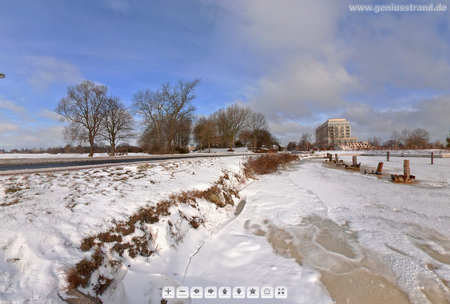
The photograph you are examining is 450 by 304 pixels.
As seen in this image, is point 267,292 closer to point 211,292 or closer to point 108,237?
point 211,292

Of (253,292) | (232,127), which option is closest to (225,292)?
(253,292)

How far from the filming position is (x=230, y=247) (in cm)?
454

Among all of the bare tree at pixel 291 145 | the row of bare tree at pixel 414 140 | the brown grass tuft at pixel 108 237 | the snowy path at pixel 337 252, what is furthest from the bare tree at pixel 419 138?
the brown grass tuft at pixel 108 237

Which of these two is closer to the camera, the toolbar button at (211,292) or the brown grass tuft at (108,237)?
the toolbar button at (211,292)

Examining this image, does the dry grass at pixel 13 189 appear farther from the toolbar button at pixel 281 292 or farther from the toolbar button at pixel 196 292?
the toolbar button at pixel 281 292

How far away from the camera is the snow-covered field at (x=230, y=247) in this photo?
2.80m

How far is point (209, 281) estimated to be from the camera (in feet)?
11.2

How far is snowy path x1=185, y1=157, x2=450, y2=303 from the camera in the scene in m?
3.21

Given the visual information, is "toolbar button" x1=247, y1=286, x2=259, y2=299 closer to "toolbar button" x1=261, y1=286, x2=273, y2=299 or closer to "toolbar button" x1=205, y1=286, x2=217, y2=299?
"toolbar button" x1=261, y1=286, x2=273, y2=299

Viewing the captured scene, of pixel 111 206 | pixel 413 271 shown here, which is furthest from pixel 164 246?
pixel 413 271

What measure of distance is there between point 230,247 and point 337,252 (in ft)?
7.87

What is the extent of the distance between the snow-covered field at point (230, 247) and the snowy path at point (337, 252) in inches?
0.9

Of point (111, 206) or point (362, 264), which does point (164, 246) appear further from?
point (362, 264)

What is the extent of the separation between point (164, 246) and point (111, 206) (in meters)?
1.48
